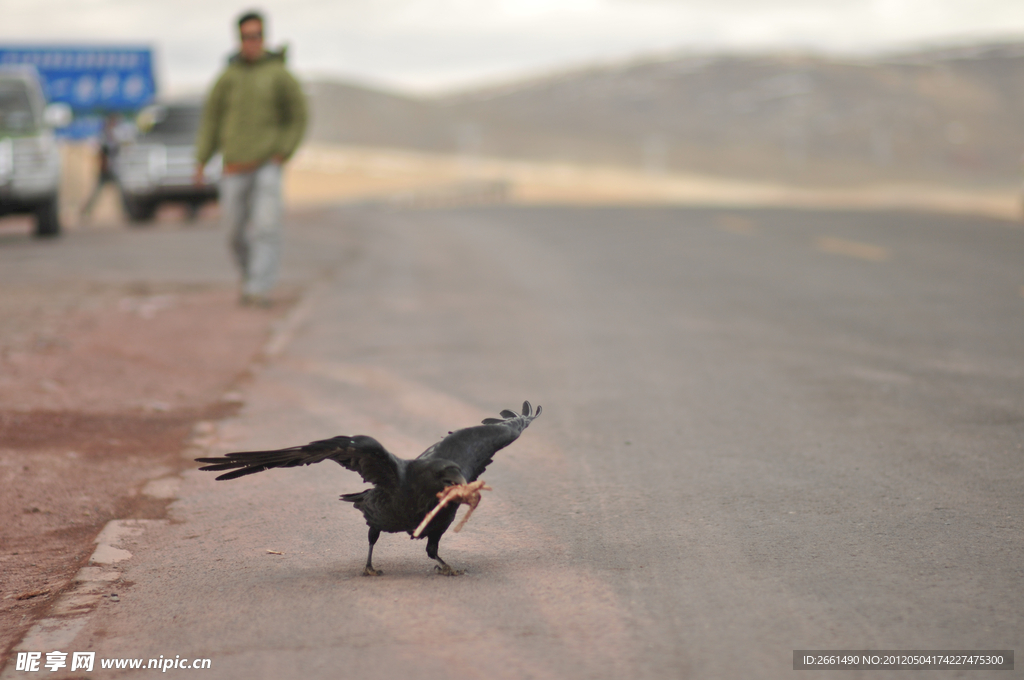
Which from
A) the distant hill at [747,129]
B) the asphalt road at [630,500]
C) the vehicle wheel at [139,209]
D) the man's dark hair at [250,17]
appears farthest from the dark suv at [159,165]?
the distant hill at [747,129]

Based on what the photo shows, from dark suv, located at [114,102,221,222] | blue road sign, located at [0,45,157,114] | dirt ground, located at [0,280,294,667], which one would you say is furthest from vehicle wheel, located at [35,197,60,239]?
blue road sign, located at [0,45,157,114]

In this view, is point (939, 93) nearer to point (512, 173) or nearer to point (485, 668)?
point (512, 173)

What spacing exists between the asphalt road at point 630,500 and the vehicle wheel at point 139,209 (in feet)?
41.1

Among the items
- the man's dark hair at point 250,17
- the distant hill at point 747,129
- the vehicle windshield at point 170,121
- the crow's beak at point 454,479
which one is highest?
the man's dark hair at point 250,17

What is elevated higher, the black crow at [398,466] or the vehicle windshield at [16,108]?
the vehicle windshield at [16,108]

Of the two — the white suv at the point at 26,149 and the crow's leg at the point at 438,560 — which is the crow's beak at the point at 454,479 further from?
the white suv at the point at 26,149

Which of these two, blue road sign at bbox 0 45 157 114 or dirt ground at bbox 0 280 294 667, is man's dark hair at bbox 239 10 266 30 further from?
blue road sign at bbox 0 45 157 114

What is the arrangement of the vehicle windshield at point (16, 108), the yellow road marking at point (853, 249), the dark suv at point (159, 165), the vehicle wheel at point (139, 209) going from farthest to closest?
the vehicle wheel at point (139, 209)
the dark suv at point (159, 165)
the vehicle windshield at point (16, 108)
the yellow road marking at point (853, 249)

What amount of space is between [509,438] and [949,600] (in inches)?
58.6

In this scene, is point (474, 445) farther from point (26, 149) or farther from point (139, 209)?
point (139, 209)

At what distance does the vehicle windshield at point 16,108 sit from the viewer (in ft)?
52.6

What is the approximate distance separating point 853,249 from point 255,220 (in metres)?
8.85

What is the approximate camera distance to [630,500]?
4648 millimetres

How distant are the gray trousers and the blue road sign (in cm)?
3135
